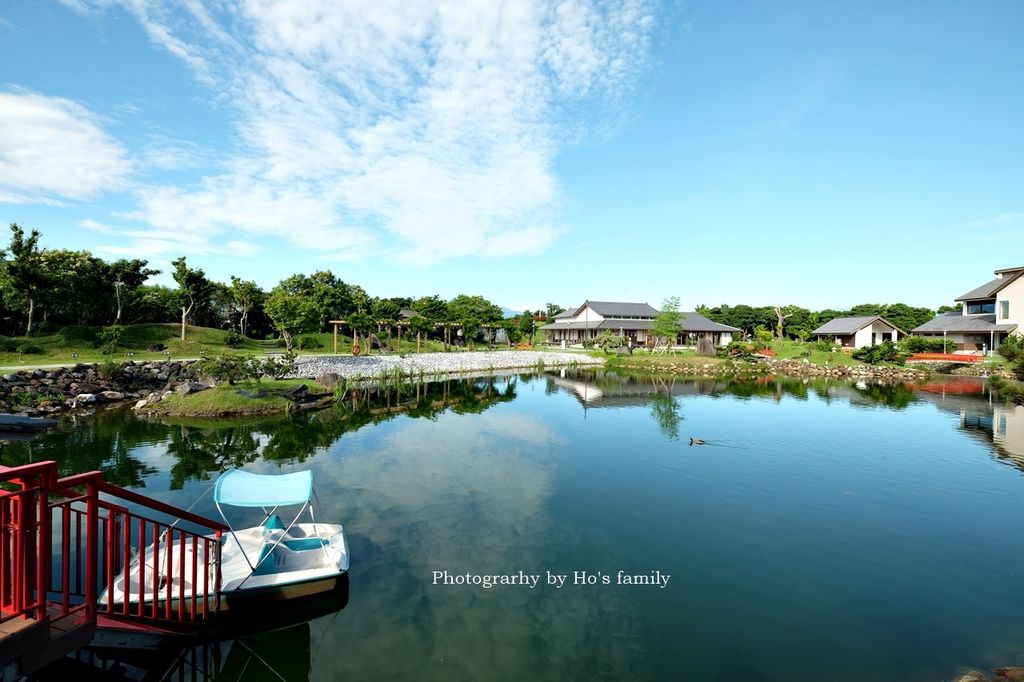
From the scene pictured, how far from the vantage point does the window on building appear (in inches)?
2035

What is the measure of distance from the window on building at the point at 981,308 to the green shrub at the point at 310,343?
70561 mm

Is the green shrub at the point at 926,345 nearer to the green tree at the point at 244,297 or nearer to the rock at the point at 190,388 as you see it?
the rock at the point at 190,388

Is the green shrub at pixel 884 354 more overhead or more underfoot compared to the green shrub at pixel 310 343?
more underfoot

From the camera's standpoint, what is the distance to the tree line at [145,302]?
118 feet

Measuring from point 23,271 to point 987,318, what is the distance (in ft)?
275

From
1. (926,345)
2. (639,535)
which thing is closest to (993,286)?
(926,345)

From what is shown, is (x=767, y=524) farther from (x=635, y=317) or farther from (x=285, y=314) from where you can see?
(x=635, y=317)

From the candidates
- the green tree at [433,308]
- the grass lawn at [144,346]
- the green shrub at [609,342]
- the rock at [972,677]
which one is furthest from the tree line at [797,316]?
the rock at [972,677]

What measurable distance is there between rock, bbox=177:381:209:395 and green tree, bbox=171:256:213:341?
2277 centimetres

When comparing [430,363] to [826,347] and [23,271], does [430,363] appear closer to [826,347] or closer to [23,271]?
[23,271]

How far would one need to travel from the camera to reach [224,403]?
2248 cm

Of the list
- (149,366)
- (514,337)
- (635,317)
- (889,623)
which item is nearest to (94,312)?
(149,366)

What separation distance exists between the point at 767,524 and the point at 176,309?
52616 mm

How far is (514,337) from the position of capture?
2894 inches
